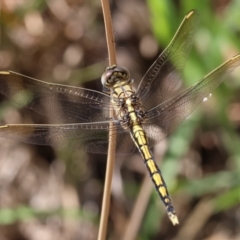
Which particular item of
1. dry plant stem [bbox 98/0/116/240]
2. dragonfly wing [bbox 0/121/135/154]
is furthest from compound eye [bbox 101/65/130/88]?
dry plant stem [bbox 98/0/116/240]

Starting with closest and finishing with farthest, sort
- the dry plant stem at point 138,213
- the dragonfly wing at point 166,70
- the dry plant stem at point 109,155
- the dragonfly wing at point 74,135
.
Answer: the dry plant stem at point 109,155 → the dragonfly wing at point 74,135 → the dragonfly wing at point 166,70 → the dry plant stem at point 138,213

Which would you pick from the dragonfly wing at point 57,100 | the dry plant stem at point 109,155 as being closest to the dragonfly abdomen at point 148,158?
the dragonfly wing at point 57,100

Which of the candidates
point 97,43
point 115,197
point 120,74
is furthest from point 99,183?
point 120,74

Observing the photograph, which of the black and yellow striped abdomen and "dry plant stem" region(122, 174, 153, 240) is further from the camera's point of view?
"dry plant stem" region(122, 174, 153, 240)

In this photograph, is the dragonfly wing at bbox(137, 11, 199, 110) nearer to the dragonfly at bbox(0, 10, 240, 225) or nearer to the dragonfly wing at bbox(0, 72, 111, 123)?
the dragonfly at bbox(0, 10, 240, 225)

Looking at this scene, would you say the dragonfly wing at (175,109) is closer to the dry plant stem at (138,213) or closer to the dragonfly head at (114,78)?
the dragonfly head at (114,78)

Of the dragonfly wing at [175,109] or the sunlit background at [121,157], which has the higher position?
the sunlit background at [121,157]

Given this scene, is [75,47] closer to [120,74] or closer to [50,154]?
[50,154]
